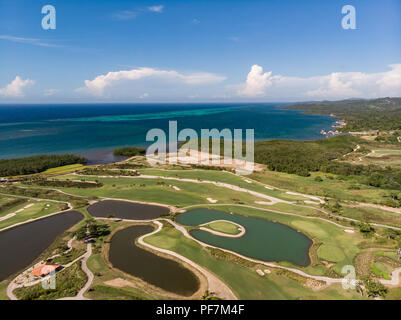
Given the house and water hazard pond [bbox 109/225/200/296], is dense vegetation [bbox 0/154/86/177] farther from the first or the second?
the house

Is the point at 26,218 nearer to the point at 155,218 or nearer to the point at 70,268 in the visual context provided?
the point at 70,268

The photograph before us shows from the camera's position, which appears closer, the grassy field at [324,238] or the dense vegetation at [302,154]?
the grassy field at [324,238]

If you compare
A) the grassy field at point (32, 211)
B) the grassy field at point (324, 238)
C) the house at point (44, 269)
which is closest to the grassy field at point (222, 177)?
the grassy field at point (324, 238)

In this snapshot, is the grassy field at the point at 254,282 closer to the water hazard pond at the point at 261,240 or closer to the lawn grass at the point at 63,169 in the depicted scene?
the water hazard pond at the point at 261,240

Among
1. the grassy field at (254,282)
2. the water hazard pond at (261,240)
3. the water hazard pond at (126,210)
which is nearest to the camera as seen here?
the grassy field at (254,282)

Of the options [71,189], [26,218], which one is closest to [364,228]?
[26,218]

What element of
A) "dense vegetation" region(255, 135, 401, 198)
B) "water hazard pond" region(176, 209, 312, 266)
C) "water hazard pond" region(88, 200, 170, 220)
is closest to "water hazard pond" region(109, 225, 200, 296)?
"water hazard pond" region(88, 200, 170, 220)
